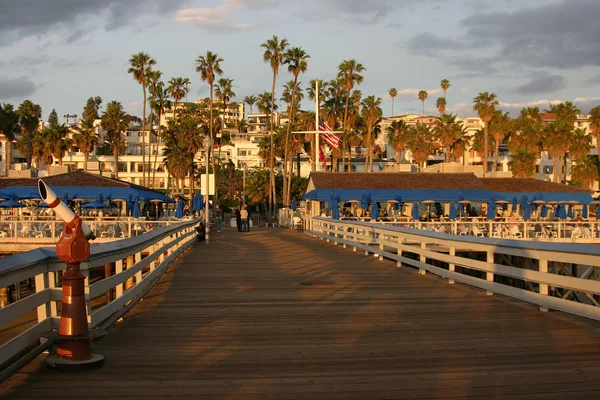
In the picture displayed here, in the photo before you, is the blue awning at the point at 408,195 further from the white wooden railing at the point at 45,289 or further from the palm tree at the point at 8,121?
the palm tree at the point at 8,121

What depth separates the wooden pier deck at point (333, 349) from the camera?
5840 millimetres

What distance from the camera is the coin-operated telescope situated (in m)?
6.32

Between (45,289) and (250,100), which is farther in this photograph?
(250,100)

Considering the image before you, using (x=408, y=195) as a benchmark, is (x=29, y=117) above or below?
above

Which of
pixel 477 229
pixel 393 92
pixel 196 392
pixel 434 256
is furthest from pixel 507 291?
pixel 393 92

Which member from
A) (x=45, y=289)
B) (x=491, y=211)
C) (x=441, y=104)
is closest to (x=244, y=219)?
(x=491, y=211)

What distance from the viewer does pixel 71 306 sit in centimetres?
641

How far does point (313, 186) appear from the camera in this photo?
5031cm

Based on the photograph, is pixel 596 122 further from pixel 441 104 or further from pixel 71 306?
pixel 71 306

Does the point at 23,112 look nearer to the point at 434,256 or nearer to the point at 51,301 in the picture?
the point at 434,256

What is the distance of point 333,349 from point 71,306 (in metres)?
2.66

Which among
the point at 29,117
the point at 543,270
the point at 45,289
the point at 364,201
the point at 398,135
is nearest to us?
the point at 45,289

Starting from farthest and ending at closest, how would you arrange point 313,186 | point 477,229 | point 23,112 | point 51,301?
point 23,112 → point 313,186 → point 477,229 → point 51,301

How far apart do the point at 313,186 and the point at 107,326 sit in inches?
1654
